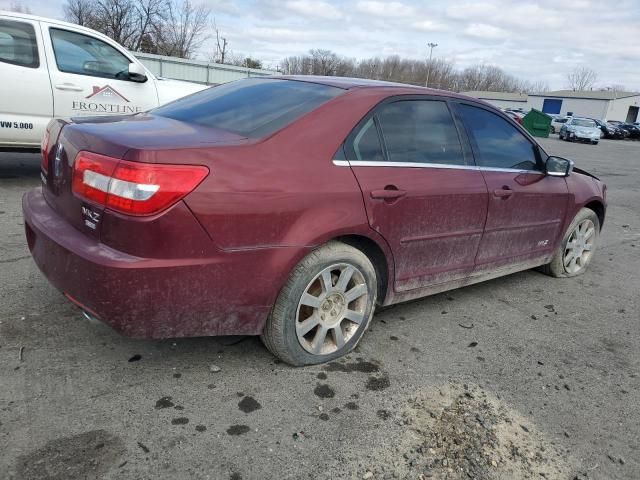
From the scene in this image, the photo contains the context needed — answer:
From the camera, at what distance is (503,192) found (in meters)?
3.74

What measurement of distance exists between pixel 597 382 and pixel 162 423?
250 centimetres

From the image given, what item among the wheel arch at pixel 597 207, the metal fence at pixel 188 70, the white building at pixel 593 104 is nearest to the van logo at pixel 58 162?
the wheel arch at pixel 597 207

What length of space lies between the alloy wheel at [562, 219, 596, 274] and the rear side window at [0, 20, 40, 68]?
607 cm

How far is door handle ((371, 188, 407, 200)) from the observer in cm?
292

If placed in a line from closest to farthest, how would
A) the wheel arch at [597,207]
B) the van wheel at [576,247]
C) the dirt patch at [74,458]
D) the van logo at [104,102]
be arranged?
the dirt patch at [74,458] < the van wheel at [576,247] < the wheel arch at [597,207] < the van logo at [104,102]

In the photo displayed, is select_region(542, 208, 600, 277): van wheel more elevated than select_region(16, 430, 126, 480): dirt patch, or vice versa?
select_region(542, 208, 600, 277): van wheel

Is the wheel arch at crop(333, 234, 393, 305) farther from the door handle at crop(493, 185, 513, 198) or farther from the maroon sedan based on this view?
the door handle at crop(493, 185, 513, 198)

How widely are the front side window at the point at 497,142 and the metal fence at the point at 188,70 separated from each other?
19.6 meters

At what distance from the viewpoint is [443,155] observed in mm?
3424

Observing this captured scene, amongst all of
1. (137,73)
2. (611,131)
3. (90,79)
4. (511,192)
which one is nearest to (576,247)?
(511,192)

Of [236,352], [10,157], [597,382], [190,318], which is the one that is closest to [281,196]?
[190,318]

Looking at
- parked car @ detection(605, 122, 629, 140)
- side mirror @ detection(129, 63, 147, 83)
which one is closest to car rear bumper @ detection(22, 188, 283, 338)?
side mirror @ detection(129, 63, 147, 83)

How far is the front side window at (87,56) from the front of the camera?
6113 millimetres

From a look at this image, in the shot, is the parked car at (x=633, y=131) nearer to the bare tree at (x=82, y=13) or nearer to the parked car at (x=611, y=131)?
the parked car at (x=611, y=131)
